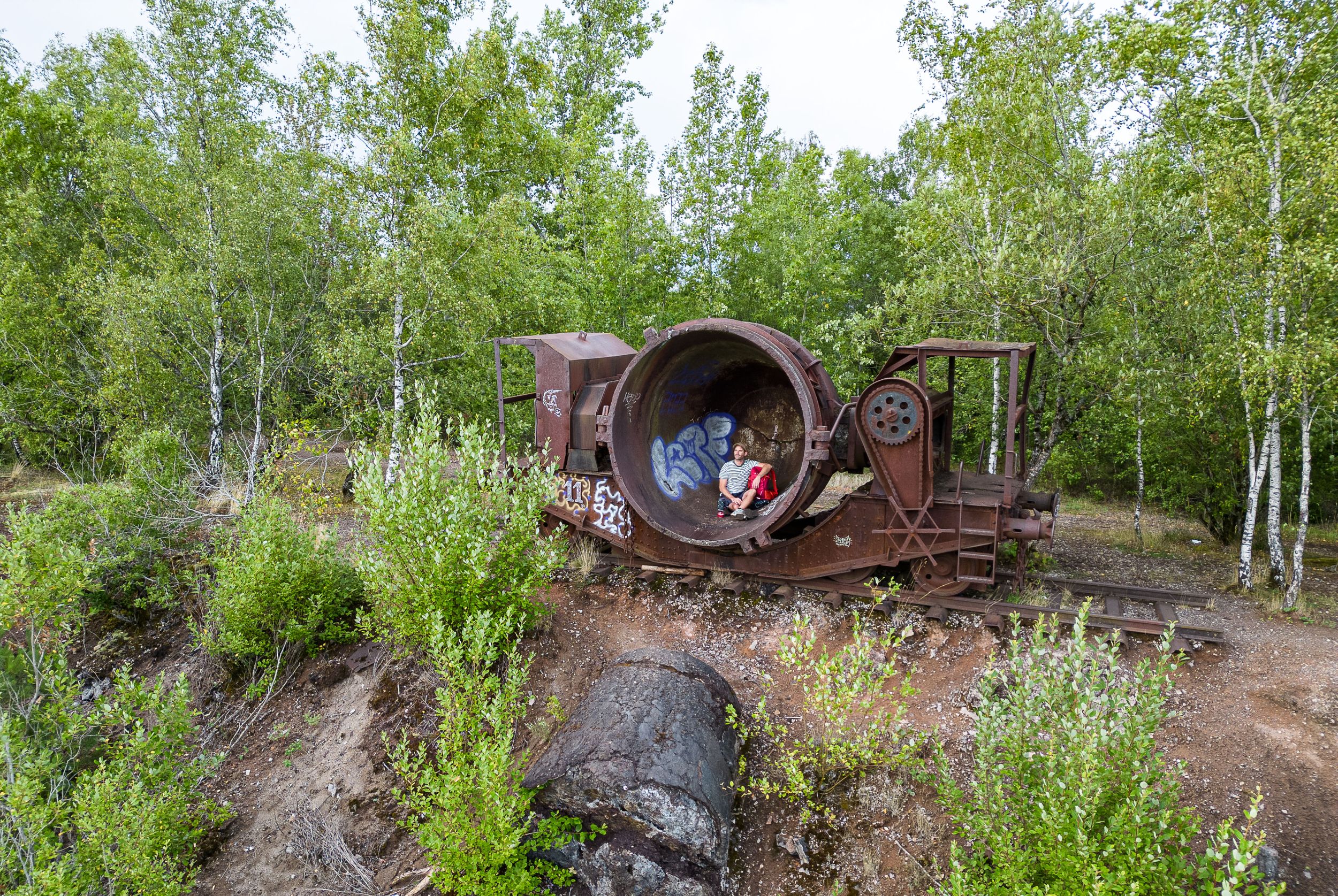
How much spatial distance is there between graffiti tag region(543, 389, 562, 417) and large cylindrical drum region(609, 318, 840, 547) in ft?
2.90

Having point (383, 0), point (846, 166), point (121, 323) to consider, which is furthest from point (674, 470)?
point (846, 166)

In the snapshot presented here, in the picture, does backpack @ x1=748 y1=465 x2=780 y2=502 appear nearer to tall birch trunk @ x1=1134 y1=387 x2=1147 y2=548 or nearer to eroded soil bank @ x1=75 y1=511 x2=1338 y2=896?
eroded soil bank @ x1=75 y1=511 x2=1338 y2=896

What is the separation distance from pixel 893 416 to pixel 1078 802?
11.9ft

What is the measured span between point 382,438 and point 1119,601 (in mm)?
9531

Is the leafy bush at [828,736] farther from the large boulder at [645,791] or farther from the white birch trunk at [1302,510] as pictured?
the white birch trunk at [1302,510]

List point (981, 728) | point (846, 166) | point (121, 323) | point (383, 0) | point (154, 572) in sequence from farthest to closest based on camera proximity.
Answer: point (846, 166)
point (121, 323)
point (383, 0)
point (154, 572)
point (981, 728)

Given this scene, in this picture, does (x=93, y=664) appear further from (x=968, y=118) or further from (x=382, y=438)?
(x=968, y=118)

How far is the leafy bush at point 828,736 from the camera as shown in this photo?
14.9 ft

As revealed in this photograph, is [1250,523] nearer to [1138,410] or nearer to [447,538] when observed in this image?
[1138,410]

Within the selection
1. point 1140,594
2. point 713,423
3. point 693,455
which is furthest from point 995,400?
point 693,455

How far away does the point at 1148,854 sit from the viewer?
9.59 feet

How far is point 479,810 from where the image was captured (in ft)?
13.8

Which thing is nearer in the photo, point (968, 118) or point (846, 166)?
point (968, 118)

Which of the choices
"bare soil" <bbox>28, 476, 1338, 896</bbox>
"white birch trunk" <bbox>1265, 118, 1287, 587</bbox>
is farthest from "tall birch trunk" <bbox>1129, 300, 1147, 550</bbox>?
"bare soil" <bbox>28, 476, 1338, 896</bbox>
